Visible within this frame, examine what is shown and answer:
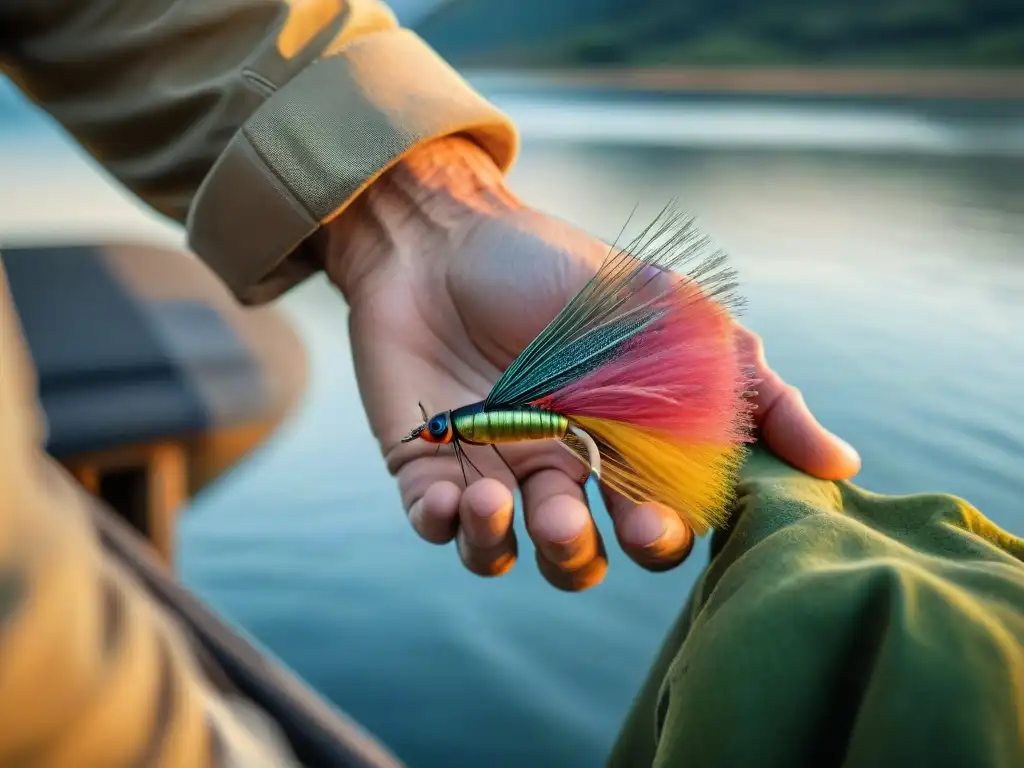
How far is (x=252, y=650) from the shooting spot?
0.70 metres

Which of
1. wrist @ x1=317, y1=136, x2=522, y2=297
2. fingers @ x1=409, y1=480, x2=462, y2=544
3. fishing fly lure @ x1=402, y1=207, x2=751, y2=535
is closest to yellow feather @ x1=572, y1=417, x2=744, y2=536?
fishing fly lure @ x1=402, y1=207, x2=751, y2=535

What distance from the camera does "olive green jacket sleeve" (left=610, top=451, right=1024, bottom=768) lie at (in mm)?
351

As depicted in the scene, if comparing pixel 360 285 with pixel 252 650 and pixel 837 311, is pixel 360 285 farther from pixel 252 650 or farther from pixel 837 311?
pixel 837 311

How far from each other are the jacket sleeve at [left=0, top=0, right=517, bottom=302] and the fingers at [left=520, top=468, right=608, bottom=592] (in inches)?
12.6

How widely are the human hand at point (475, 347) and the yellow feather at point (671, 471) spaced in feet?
0.05

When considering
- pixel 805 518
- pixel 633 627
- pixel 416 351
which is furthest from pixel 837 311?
pixel 805 518

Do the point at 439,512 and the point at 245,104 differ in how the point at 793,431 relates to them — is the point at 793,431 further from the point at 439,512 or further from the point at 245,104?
the point at 245,104

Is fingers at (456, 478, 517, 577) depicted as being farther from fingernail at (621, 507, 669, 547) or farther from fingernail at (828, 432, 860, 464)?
fingernail at (828, 432, 860, 464)

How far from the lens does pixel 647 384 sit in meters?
0.54

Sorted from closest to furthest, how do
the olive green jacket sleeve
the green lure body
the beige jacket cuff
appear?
the olive green jacket sleeve < the green lure body < the beige jacket cuff

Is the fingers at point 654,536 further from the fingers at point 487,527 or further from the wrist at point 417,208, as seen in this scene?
the wrist at point 417,208

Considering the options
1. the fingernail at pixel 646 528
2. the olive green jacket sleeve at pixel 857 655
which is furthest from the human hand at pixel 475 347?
the olive green jacket sleeve at pixel 857 655

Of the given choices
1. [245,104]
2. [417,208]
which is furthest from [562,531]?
[245,104]

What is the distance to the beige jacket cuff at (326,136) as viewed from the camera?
75 cm
